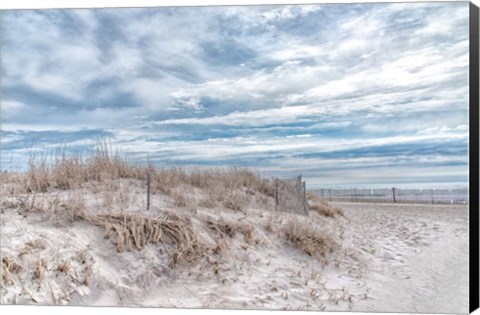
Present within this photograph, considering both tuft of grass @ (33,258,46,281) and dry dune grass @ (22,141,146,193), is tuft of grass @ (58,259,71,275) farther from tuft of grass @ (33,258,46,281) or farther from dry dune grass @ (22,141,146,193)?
dry dune grass @ (22,141,146,193)

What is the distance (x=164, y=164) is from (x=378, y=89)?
5.39 feet

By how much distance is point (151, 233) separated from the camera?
184 inches

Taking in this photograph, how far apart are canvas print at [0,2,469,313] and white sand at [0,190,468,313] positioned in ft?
0.03

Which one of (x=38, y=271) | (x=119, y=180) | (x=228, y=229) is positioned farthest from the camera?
(x=119, y=180)

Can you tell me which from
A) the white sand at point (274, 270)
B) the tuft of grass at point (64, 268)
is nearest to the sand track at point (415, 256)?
the white sand at point (274, 270)

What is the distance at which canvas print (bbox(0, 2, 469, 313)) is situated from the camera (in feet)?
14.4

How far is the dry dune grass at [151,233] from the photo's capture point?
15.2 feet

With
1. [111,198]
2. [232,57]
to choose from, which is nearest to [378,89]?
[232,57]

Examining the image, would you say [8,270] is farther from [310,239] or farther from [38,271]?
[310,239]

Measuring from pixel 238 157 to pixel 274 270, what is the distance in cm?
85

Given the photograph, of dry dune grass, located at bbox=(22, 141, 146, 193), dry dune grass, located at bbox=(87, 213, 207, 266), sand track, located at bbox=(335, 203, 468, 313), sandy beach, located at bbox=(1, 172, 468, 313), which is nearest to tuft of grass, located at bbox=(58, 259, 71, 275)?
sandy beach, located at bbox=(1, 172, 468, 313)

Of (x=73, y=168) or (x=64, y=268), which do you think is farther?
(x=73, y=168)

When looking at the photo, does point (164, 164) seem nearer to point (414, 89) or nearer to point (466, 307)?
point (414, 89)

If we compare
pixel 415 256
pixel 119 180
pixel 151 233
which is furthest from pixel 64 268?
pixel 415 256
